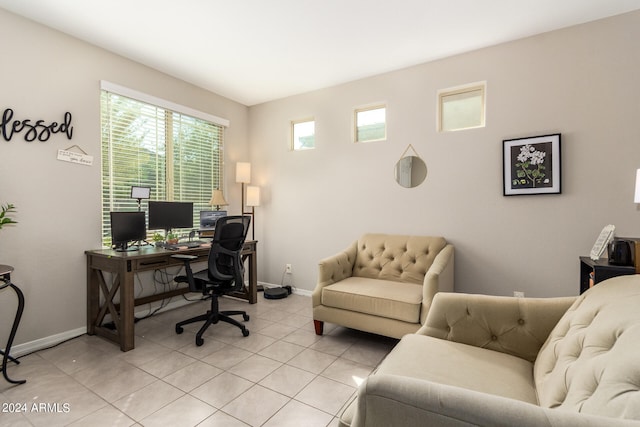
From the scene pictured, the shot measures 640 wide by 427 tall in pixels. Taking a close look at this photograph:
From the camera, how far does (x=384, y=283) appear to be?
298 cm

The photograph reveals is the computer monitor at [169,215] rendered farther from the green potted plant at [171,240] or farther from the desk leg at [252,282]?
the desk leg at [252,282]

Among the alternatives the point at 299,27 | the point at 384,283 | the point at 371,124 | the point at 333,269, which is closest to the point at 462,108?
the point at 371,124

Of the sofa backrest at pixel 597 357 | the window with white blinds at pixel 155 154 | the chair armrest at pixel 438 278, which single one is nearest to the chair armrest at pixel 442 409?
the sofa backrest at pixel 597 357

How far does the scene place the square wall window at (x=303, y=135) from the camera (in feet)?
13.9

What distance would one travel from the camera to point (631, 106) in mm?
2506

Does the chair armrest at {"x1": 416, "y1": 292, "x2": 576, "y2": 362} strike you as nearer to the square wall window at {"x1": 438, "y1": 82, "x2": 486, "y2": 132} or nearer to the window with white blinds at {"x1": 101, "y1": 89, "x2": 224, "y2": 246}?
the square wall window at {"x1": 438, "y1": 82, "x2": 486, "y2": 132}

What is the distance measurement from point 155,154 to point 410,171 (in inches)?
116

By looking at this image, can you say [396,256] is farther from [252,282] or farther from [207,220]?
[207,220]

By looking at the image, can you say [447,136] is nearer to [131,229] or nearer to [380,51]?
[380,51]

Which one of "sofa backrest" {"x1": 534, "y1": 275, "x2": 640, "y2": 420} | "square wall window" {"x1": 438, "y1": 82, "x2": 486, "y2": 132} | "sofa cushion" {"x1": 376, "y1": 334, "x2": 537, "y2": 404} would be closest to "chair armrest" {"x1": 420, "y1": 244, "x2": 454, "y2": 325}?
"sofa cushion" {"x1": 376, "y1": 334, "x2": 537, "y2": 404}

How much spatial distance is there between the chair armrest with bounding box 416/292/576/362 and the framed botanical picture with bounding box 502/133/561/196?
63.9 inches

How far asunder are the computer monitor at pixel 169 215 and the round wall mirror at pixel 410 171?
2461 mm

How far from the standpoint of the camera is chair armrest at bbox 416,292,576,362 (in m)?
1.53

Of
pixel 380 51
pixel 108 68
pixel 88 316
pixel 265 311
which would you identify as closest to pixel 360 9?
pixel 380 51
